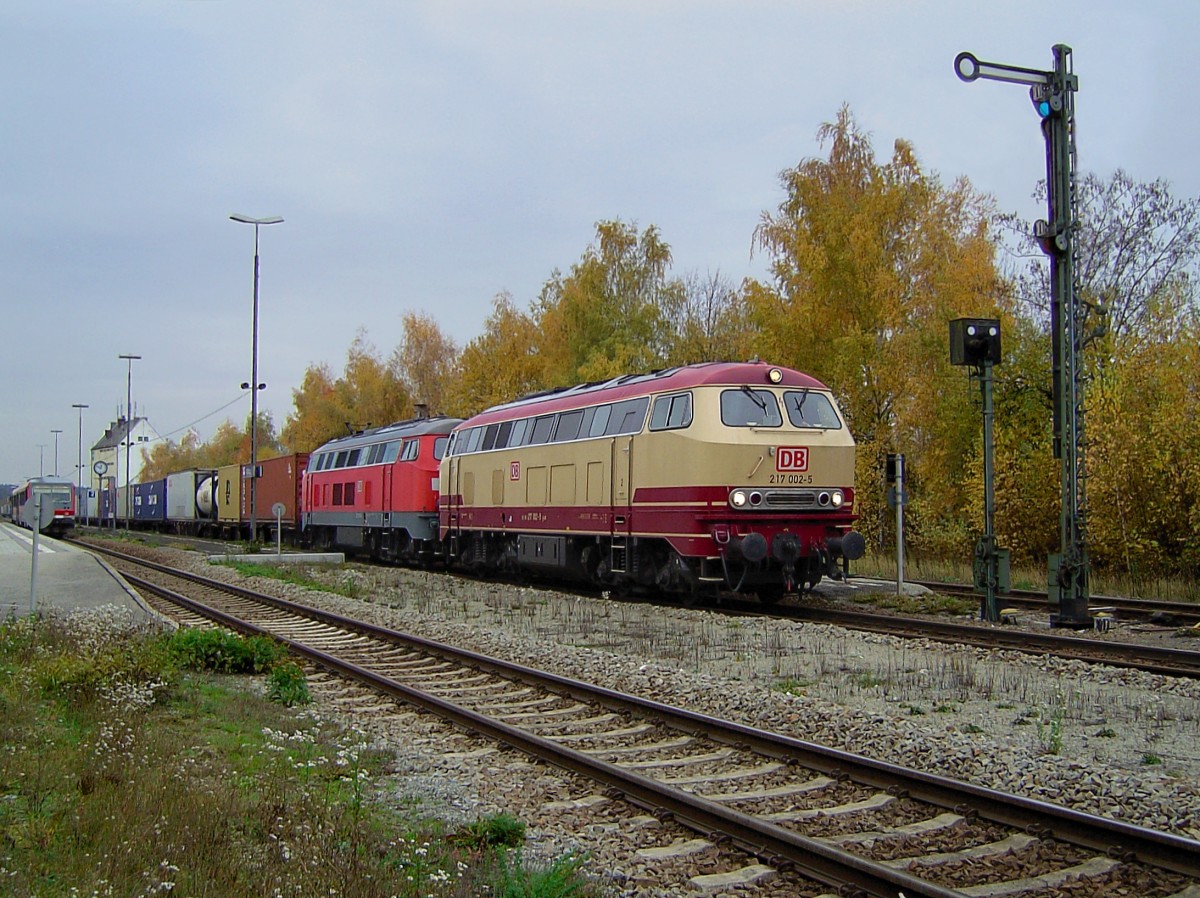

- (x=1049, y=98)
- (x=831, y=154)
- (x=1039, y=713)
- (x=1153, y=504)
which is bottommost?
(x=1039, y=713)

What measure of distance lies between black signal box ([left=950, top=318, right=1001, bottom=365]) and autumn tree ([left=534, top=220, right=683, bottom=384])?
26.6 m

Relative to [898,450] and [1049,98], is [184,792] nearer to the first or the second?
[1049,98]

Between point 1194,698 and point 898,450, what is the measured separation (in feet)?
64.0

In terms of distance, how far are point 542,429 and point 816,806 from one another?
1508 cm

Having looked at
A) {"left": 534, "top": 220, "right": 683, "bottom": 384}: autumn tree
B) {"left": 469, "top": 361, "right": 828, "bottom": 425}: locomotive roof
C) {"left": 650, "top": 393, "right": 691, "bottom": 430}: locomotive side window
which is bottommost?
{"left": 650, "top": 393, "right": 691, "bottom": 430}: locomotive side window

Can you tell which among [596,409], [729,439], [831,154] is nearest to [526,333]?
[831,154]

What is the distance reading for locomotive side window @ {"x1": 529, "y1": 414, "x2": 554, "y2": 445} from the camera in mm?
20848

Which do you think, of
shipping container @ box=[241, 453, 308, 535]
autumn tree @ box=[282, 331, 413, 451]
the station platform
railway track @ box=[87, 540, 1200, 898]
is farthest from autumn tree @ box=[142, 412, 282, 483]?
railway track @ box=[87, 540, 1200, 898]

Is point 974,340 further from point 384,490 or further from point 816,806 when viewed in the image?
point 384,490

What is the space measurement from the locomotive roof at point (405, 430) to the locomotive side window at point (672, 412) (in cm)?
1189

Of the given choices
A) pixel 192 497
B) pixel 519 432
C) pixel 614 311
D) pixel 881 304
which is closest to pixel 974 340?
pixel 519 432

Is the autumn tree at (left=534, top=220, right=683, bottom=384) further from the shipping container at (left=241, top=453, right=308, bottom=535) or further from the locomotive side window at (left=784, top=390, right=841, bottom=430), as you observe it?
the locomotive side window at (left=784, top=390, right=841, bottom=430)

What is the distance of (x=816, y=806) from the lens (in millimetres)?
6445

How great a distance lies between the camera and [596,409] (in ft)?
63.0
